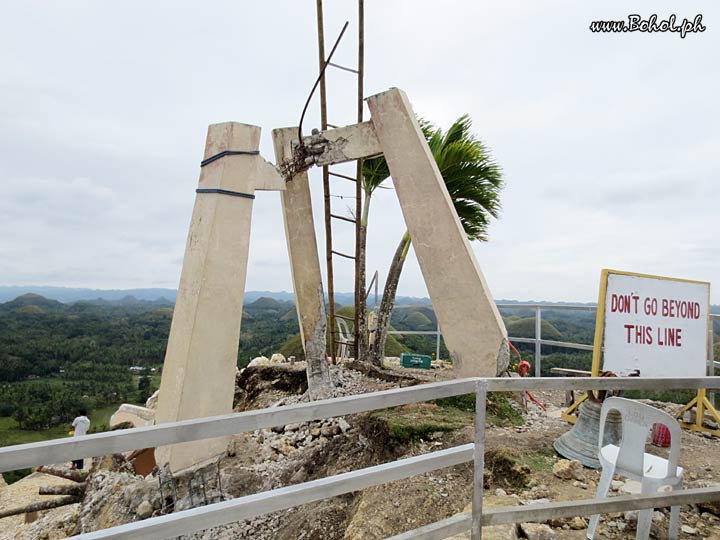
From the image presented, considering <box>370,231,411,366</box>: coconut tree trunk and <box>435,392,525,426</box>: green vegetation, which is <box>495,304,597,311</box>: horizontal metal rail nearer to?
<box>435,392,525,426</box>: green vegetation

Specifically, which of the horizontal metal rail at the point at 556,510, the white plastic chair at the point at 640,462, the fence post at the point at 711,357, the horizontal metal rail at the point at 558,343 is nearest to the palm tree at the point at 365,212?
the horizontal metal rail at the point at 558,343

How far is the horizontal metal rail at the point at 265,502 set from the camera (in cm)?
103

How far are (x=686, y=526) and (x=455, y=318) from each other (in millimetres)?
1725

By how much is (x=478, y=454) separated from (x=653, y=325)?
124 inches

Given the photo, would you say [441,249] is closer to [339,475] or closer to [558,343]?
[339,475]

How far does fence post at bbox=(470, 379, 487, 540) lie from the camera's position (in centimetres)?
151

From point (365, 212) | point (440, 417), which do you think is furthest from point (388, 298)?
point (440, 417)

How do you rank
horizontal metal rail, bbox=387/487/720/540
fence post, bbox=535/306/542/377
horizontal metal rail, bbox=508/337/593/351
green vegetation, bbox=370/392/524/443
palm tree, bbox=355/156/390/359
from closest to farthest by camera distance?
horizontal metal rail, bbox=387/487/720/540 < green vegetation, bbox=370/392/524/443 < horizontal metal rail, bbox=508/337/593/351 < fence post, bbox=535/306/542/377 < palm tree, bbox=355/156/390/359

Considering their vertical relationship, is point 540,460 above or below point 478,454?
below

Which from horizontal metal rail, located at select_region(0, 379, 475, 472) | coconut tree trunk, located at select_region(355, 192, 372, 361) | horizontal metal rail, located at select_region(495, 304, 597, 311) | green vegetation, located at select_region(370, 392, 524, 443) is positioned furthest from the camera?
coconut tree trunk, located at select_region(355, 192, 372, 361)

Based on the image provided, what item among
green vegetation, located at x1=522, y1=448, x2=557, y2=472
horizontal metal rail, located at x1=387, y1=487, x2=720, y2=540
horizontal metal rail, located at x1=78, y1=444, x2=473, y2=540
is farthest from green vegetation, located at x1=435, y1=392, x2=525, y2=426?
horizontal metal rail, located at x1=78, y1=444, x2=473, y2=540

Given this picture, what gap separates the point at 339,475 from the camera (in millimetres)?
1273

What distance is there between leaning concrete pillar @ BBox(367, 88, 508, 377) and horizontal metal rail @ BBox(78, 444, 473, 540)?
171 cm

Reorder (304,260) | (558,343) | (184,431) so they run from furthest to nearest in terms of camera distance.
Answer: (558,343), (304,260), (184,431)
